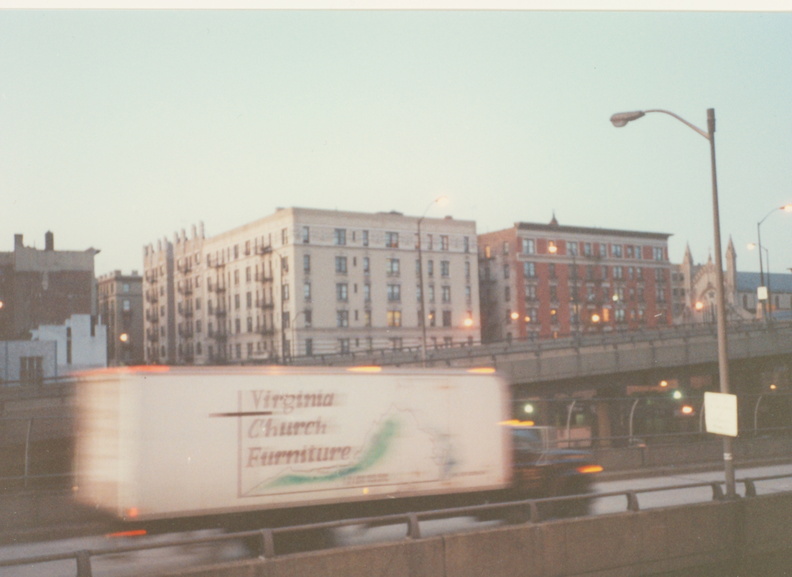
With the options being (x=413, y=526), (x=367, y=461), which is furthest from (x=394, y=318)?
(x=413, y=526)

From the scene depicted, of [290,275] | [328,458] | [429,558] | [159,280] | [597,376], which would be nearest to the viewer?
[429,558]

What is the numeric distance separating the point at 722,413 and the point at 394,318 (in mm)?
90510

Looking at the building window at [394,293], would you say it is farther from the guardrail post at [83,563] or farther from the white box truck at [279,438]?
the guardrail post at [83,563]

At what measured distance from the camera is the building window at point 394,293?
105 metres

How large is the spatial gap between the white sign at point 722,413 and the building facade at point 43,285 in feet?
276

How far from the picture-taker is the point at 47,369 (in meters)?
73.8

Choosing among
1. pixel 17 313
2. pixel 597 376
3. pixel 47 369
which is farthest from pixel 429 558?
pixel 17 313

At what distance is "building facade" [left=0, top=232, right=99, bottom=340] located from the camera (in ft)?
294

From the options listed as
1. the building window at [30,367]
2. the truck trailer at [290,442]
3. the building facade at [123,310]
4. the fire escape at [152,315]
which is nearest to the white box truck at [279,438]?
the truck trailer at [290,442]

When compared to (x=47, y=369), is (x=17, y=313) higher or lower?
higher

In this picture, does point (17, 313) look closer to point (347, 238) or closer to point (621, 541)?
point (347, 238)

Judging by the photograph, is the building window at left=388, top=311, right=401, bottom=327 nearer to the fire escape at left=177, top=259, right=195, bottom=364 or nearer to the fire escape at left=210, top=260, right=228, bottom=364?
the fire escape at left=210, top=260, right=228, bottom=364

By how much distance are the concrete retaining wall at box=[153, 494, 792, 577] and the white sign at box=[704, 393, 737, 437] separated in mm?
1253

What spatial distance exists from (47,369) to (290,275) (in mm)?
31538
